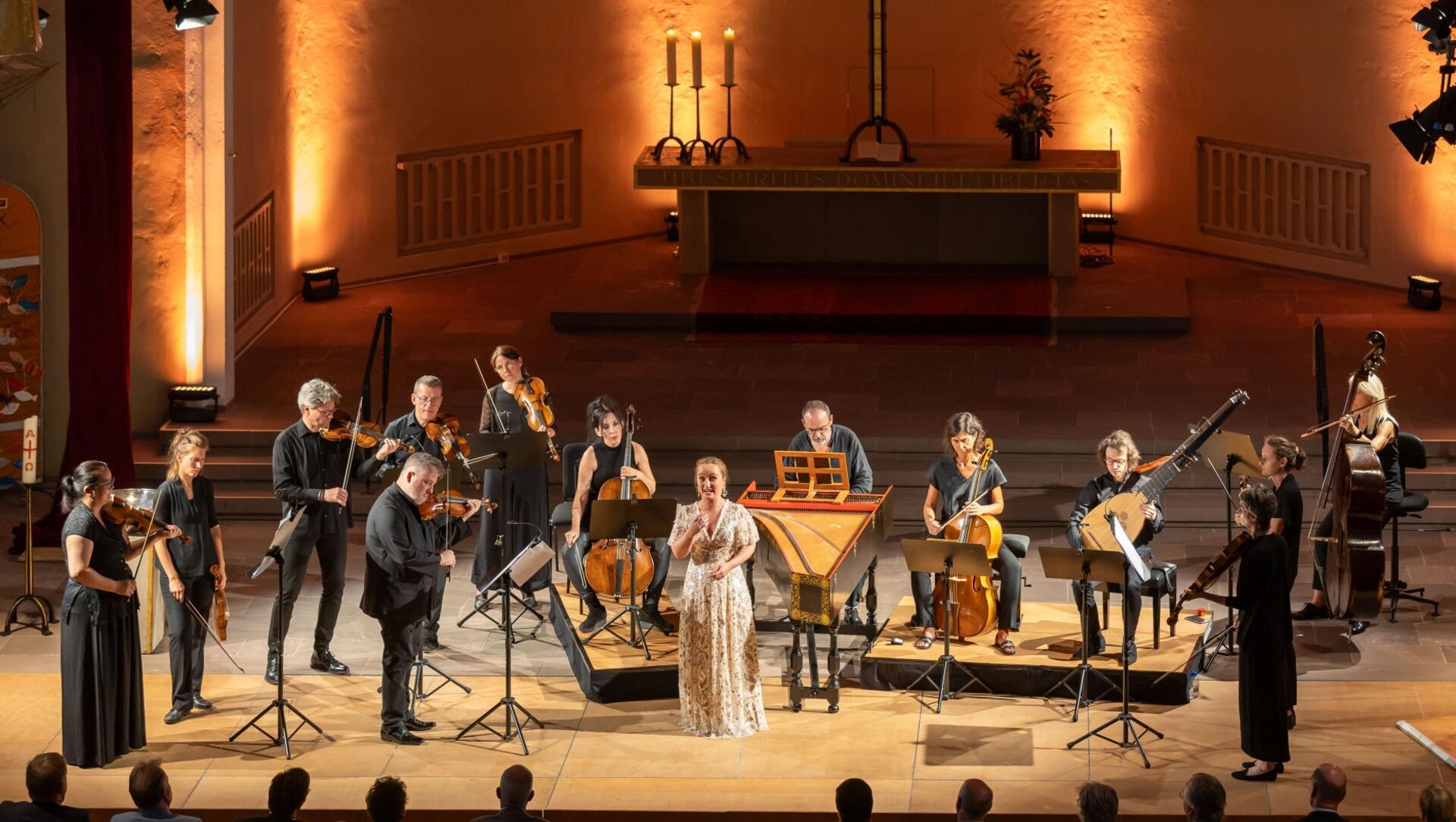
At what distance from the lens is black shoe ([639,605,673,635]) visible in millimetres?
10516

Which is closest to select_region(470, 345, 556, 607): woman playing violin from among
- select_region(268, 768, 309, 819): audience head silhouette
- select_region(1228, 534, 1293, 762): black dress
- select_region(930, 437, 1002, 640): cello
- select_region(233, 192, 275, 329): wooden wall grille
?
select_region(930, 437, 1002, 640): cello

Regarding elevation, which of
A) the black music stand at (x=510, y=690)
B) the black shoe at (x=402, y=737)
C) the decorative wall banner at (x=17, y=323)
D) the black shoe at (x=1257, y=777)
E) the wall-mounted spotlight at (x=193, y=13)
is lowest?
the black shoe at (x=1257, y=777)

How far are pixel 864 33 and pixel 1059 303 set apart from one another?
3.69m

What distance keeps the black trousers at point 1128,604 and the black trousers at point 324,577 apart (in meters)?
3.39

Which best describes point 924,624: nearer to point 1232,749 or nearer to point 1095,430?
point 1232,749

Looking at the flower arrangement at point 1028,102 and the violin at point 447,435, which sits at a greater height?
the flower arrangement at point 1028,102

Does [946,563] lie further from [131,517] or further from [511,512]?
[131,517]

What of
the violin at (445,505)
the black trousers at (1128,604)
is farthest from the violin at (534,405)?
the black trousers at (1128,604)

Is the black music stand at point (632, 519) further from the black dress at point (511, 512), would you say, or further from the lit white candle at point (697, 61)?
the lit white candle at point (697, 61)

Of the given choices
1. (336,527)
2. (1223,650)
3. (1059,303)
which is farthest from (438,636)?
(1059,303)

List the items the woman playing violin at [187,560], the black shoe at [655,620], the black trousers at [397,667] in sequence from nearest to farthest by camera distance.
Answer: the black trousers at [397,667] → the woman playing violin at [187,560] → the black shoe at [655,620]

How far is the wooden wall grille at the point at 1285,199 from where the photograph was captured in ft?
55.2

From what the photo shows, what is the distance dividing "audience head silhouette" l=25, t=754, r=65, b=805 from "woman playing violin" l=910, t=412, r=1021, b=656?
434 cm

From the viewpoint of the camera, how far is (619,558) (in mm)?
10305
